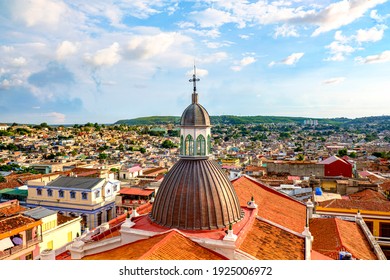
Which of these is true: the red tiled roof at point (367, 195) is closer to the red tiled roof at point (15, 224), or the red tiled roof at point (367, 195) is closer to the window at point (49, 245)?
the window at point (49, 245)

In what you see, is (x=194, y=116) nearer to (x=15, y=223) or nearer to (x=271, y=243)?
(x=271, y=243)

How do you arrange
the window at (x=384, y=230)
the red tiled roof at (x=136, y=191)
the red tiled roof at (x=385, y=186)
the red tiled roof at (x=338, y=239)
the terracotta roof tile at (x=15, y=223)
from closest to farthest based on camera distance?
the red tiled roof at (x=338, y=239) < the terracotta roof tile at (x=15, y=223) < the window at (x=384, y=230) < the red tiled roof at (x=136, y=191) < the red tiled roof at (x=385, y=186)

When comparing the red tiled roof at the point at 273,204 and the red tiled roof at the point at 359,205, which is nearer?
the red tiled roof at the point at 273,204

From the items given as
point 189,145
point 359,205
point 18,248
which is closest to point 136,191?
point 18,248

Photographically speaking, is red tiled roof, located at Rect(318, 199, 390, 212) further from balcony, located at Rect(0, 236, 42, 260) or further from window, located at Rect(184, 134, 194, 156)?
balcony, located at Rect(0, 236, 42, 260)

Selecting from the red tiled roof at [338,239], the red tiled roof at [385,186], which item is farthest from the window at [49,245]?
the red tiled roof at [385,186]
